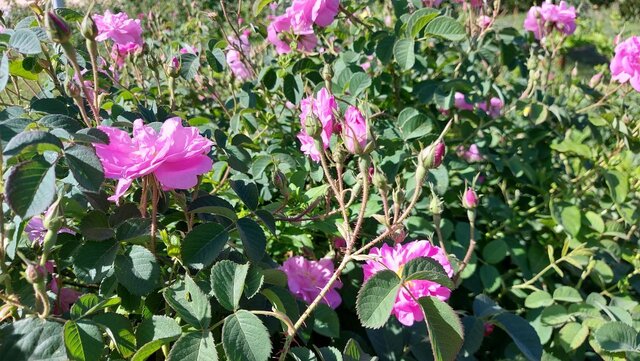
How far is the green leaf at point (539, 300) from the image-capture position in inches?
51.3

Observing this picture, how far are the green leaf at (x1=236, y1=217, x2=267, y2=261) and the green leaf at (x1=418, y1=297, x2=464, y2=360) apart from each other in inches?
9.1

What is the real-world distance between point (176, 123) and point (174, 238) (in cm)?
20

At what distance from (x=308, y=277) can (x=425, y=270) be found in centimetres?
39

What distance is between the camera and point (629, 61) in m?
1.46

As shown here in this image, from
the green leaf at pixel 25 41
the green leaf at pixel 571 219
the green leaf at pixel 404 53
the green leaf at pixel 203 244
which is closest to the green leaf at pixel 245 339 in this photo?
the green leaf at pixel 203 244

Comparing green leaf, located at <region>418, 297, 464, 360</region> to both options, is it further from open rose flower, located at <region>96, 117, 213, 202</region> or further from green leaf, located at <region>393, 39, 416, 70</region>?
green leaf, located at <region>393, 39, 416, 70</region>

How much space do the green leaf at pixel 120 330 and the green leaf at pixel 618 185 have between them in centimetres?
125

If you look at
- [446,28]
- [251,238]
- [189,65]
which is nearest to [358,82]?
[446,28]

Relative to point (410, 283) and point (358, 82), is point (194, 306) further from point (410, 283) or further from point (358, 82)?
point (358, 82)

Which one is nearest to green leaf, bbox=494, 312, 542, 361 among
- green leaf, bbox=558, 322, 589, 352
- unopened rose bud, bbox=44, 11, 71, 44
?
green leaf, bbox=558, 322, 589, 352

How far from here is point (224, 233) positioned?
2.60ft

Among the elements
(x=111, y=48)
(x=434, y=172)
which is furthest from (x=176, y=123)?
(x=111, y=48)

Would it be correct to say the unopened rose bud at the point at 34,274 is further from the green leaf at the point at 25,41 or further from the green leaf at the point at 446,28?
the green leaf at the point at 446,28

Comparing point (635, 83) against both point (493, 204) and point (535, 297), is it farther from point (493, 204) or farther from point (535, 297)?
point (535, 297)
